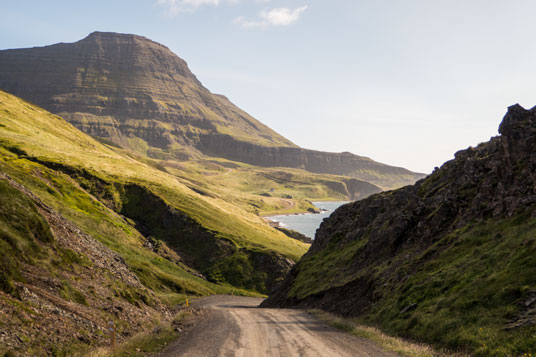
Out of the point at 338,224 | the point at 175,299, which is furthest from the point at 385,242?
the point at 175,299

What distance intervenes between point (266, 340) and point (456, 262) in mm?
12984

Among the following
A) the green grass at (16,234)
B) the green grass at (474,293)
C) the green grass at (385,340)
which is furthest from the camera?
the green grass at (16,234)

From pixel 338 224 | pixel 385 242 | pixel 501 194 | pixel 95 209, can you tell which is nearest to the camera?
pixel 501 194

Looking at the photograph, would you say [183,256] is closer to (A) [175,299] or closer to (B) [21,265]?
(A) [175,299]

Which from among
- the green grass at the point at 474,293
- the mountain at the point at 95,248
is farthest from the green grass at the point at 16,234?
the green grass at the point at 474,293

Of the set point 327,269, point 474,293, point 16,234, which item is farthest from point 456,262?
point 16,234

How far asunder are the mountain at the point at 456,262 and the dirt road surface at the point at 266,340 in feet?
11.5

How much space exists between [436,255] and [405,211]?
11.2m

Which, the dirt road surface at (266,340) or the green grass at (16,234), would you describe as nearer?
the dirt road surface at (266,340)

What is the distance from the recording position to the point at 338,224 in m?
56.7

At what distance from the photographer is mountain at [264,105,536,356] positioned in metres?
16.7

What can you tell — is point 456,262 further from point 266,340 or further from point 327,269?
point 327,269

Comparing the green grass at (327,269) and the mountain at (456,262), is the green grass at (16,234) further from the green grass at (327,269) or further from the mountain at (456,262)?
the green grass at (327,269)

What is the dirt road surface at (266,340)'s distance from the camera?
56.6 ft
